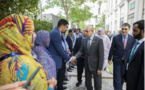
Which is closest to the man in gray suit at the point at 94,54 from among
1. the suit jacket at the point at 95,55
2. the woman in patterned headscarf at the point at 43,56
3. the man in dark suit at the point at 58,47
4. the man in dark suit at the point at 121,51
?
the suit jacket at the point at 95,55

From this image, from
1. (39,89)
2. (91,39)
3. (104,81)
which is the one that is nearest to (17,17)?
(39,89)

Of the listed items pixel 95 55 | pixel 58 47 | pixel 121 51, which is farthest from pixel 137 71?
pixel 58 47

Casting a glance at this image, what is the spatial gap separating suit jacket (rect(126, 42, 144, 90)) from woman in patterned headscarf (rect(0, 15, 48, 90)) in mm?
1597

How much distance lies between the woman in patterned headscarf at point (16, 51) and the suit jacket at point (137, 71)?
1597 millimetres

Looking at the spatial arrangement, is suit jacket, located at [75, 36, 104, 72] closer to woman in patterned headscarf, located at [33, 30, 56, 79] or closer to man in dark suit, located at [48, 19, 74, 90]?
man in dark suit, located at [48, 19, 74, 90]

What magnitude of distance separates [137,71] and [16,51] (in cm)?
198

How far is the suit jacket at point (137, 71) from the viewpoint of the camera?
1.93m

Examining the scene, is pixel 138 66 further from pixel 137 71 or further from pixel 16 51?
pixel 16 51

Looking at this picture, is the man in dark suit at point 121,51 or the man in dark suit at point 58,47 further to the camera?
the man in dark suit at point 121,51

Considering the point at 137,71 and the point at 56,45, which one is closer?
the point at 137,71

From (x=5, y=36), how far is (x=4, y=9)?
2179 millimetres

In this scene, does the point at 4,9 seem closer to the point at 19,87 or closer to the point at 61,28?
the point at 61,28

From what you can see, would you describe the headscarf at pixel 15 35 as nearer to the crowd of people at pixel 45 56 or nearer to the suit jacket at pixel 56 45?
the crowd of people at pixel 45 56

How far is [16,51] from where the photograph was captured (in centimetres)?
113
